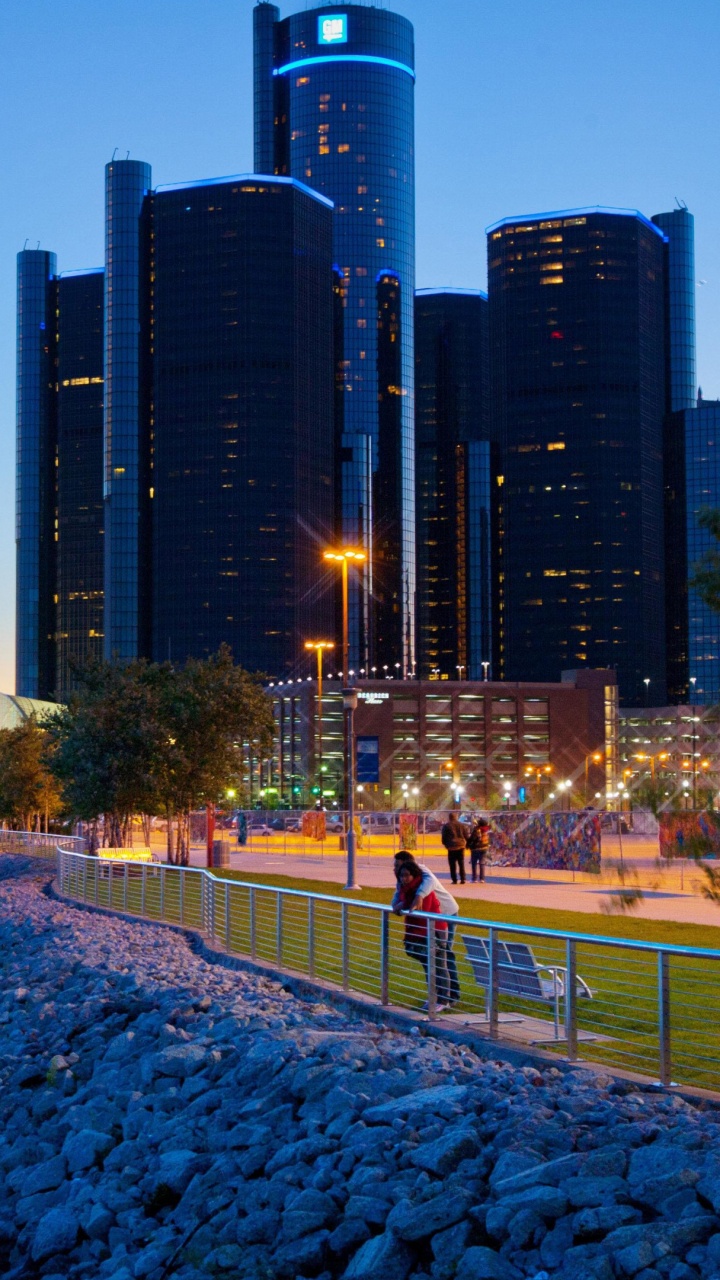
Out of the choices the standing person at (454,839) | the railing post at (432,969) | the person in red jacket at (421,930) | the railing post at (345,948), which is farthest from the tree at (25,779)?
the railing post at (432,969)

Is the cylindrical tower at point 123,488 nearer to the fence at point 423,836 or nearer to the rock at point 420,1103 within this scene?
the fence at point 423,836

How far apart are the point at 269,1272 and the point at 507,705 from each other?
137 m

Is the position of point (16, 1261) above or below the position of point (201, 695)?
below

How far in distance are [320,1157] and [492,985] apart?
7.44 ft

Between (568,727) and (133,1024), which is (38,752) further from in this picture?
(568,727)

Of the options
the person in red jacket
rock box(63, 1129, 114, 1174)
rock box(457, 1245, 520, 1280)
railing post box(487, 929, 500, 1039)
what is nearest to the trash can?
the person in red jacket

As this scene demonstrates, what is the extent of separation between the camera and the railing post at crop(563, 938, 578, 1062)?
10.7 meters

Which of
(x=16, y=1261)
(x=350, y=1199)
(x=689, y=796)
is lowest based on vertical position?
(x=16, y=1261)

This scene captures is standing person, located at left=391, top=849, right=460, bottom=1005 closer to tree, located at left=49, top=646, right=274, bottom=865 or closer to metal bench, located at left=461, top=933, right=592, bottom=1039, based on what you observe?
metal bench, located at left=461, top=933, right=592, bottom=1039

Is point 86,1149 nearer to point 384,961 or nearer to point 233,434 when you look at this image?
point 384,961

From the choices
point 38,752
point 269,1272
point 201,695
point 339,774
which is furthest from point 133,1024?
point 339,774

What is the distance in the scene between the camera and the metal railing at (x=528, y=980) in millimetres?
10602

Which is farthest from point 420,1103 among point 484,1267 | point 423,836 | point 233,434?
point 233,434

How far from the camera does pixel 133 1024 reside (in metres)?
16.1
